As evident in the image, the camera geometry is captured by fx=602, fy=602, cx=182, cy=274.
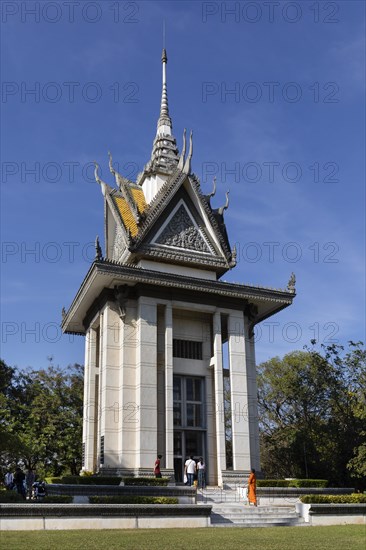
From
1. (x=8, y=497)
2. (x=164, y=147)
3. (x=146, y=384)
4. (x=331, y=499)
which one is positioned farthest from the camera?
(x=164, y=147)

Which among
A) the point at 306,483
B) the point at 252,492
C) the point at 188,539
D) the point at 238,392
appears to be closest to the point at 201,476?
the point at 252,492

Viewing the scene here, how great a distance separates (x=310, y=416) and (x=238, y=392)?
1628cm

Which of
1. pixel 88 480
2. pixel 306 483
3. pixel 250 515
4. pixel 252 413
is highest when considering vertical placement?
pixel 252 413

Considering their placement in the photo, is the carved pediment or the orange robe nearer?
the orange robe

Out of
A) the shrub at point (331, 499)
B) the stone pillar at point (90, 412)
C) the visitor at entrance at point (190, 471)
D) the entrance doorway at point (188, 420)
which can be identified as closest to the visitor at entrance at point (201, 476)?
the visitor at entrance at point (190, 471)

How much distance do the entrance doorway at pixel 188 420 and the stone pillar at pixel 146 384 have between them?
6.16ft

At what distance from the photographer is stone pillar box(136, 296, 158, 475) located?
24562mm

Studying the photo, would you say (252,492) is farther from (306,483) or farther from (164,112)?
(164,112)

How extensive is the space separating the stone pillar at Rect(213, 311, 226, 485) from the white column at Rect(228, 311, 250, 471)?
1.72 ft

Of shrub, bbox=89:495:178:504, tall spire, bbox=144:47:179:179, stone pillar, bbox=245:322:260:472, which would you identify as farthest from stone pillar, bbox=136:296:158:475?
tall spire, bbox=144:47:179:179

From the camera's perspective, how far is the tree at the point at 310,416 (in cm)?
3606

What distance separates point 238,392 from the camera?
27.4m

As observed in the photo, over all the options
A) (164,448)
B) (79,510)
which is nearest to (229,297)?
(164,448)

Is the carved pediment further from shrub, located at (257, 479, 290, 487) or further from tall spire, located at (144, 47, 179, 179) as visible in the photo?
shrub, located at (257, 479, 290, 487)
